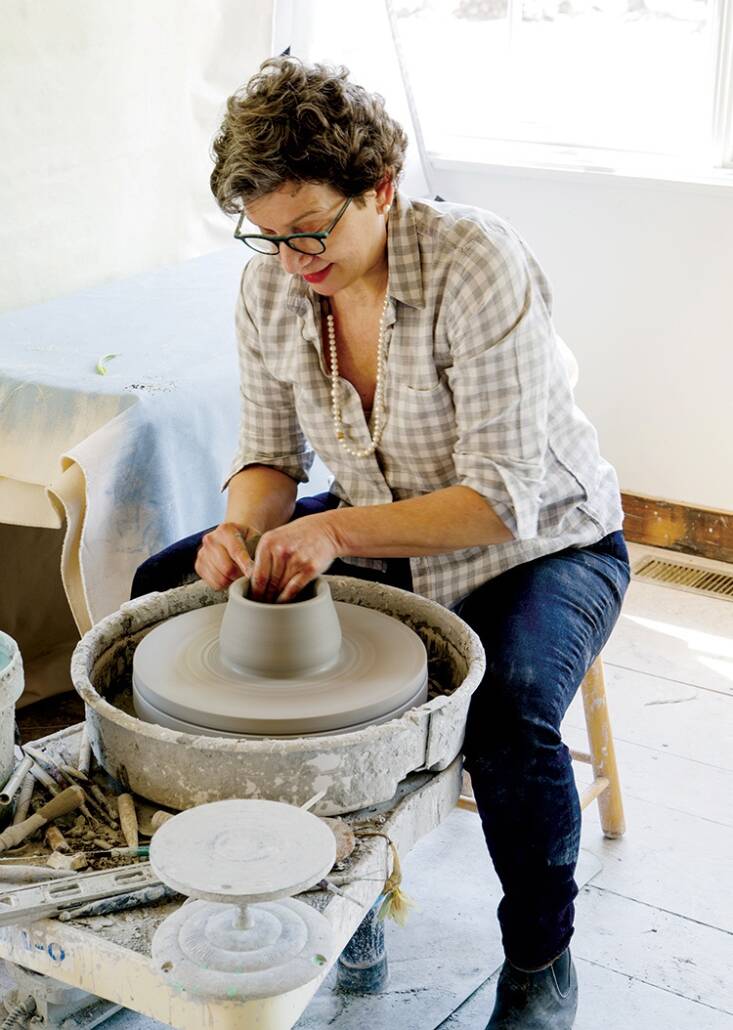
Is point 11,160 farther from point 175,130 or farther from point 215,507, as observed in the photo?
point 215,507

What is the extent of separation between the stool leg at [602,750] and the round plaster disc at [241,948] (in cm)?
A: 98

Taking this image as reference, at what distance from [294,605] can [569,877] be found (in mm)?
484

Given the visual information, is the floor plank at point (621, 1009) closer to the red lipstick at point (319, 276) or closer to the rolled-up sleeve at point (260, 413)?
the rolled-up sleeve at point (260, 413)

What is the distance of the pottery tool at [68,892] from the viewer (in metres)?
1.16

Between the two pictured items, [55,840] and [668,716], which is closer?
[55,840]

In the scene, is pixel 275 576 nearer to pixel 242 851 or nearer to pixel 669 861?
pixel 242 851

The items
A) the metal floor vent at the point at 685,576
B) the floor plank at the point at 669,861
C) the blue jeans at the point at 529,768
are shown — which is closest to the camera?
the blue jeans at the point at 529,768

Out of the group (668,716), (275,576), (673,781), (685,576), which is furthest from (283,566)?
(685,576)

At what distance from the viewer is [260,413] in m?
1.92

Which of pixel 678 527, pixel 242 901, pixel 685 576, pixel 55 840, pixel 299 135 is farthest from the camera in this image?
pixel 678 527

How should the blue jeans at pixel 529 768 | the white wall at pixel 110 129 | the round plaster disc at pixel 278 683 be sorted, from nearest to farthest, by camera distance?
the round plaster disc at pixel 278 683 → the blue jeans at pixel 529 768 → the white wall at pixel 110 129

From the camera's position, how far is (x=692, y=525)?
136 inches

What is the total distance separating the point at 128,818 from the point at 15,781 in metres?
0.15

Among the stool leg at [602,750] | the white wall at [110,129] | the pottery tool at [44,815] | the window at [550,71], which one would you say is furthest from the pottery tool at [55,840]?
the window at [550,71]
